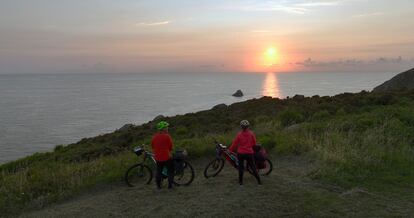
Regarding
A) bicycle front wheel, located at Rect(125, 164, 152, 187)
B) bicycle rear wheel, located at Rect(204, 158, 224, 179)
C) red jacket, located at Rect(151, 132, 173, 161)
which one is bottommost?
bicycle front wheel, located at Rect(125, 164, 152, 187)

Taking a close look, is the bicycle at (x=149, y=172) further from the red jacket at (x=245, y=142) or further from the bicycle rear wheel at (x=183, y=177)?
the red jacket at (x=245, y=142)

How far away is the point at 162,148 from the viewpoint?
926 cm

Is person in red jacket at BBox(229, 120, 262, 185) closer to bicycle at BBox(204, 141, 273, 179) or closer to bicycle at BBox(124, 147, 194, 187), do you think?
bicycle at BBox(204, 141, 273, 179)

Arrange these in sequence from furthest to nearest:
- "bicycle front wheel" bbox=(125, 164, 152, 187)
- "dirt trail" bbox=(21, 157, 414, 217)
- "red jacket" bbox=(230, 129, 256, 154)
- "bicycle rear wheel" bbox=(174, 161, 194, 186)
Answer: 1. "bicycle front wheel" bbox=(125, 164, 152, 187)
2. "bicycle rear wheel" bbox=(174, 161, 194, 186)
3. "red jacket" bbox=(230, 129, 256, 154)
4. "dirt trail" bbox=(21, 157, 414, 217)

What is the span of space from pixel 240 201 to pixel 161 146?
2198mm

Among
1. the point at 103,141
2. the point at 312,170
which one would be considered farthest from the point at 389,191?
the point at 103,141

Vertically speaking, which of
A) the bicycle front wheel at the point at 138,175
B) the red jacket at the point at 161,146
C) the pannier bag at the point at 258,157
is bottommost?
the bicycle front wheel at the point at 138,175

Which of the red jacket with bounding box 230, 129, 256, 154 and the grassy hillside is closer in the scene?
the red jacket with bounding box 230, 129, 256, 154

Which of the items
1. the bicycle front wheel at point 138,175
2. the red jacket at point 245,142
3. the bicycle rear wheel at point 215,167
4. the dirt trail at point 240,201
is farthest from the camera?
the bicycle front wheel at point 138,175

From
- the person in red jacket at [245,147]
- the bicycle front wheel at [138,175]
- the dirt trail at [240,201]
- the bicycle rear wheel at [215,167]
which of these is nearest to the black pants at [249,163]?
the person in red jacket at [245,147]

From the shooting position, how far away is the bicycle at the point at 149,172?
9.61 metres

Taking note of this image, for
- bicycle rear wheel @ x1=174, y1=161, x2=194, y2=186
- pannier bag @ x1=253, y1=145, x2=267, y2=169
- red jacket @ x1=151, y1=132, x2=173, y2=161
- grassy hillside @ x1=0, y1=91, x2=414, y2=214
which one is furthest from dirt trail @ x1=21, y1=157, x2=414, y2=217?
red jacket @ x1=151, y1=132, x2=173, y2=161

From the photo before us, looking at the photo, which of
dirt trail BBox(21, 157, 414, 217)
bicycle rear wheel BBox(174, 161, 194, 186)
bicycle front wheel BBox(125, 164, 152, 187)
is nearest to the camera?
dirt trail BBox(21, 157, 414, 217)

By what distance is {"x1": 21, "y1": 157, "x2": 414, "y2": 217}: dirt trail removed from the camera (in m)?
7.81
